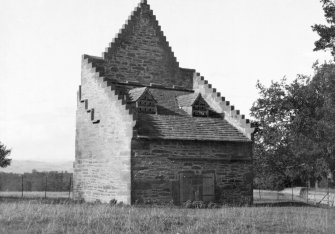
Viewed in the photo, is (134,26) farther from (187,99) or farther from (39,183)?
(39,183)

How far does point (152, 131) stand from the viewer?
1077 inches

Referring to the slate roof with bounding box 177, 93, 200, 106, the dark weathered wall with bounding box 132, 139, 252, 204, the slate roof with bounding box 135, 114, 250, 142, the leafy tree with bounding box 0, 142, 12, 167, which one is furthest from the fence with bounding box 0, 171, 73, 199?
the dark weathered wall with bounding box 132, 139, 252, 204

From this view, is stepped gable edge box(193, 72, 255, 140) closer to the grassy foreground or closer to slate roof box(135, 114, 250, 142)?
slate roof box(135, 114, 250, 142)

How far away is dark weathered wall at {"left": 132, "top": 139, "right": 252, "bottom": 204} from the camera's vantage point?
26594 millimetres

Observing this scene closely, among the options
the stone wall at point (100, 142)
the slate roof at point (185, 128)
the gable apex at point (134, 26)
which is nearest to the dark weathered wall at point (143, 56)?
the gable apex at point (134, 26)

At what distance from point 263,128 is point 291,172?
4591 mm

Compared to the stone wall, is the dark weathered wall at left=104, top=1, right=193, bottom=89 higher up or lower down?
higher up

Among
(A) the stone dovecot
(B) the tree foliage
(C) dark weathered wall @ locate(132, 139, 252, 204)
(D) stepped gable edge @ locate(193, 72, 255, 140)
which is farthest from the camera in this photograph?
(B) the tree foliage

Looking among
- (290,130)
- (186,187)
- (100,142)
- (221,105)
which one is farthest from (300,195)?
(100,142)

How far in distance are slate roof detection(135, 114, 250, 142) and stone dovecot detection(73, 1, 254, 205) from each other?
0.20 feet

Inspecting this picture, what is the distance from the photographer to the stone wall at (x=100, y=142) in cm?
2700

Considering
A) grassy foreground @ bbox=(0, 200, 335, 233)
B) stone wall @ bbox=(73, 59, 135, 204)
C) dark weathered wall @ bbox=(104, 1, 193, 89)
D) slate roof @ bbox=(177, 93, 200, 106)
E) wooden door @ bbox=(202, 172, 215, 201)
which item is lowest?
grassy foreground @ bbox=(0, 200, 335, 233)

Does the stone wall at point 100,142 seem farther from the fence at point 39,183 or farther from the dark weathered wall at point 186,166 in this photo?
the fence at point 39,183

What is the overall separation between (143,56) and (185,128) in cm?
673
